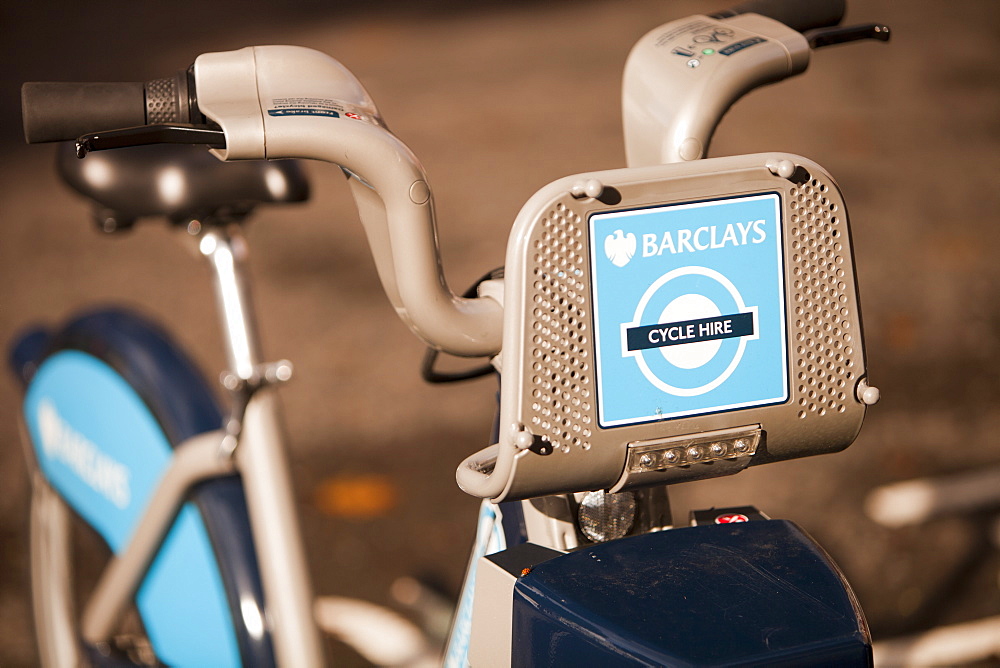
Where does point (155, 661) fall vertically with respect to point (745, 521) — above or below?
below

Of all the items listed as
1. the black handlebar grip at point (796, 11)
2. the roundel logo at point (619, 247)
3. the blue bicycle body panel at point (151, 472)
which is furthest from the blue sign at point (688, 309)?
the blue bicycle body panel at point (151, 472)

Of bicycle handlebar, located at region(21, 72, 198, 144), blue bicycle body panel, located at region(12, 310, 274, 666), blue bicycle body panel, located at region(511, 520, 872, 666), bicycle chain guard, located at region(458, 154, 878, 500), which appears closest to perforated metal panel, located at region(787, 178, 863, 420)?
bicycle chain guard, located at region(458, 154, 878, 500)

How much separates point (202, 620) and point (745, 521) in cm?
114

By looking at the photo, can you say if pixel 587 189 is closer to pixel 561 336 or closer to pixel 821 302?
pixel 561 336

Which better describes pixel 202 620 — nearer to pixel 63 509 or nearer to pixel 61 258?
pixel 63 509

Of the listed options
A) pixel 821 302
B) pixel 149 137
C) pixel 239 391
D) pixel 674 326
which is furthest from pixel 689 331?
pixel 239 391

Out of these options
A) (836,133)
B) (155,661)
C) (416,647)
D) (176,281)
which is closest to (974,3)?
(836,133)

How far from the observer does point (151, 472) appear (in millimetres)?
1908

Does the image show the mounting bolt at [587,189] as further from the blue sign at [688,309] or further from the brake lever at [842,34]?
the brake lever at [842,34]

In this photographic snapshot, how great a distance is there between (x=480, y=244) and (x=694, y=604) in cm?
376

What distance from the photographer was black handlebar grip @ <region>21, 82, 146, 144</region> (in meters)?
0.98

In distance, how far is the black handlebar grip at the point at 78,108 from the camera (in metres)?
0.98

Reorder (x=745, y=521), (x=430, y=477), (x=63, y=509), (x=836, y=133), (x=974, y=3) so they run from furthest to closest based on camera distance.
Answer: (x=974, y=3) < (x=836, y=133) < (x=430, y=477) < (x=63, y=509) < (x=745, y=521)

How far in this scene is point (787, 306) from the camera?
2.93ft
